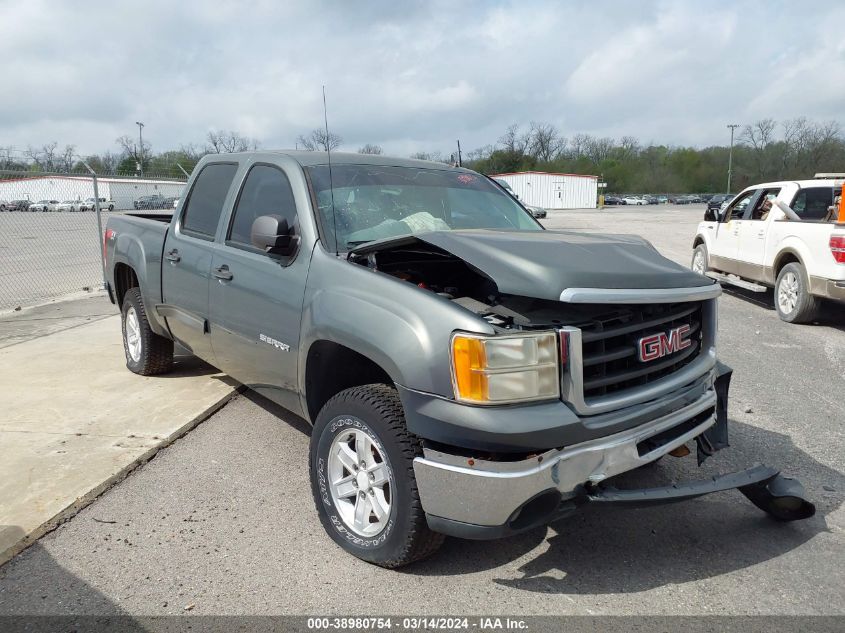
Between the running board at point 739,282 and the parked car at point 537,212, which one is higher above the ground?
the parked car at point 537,212

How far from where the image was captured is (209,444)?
4.34m

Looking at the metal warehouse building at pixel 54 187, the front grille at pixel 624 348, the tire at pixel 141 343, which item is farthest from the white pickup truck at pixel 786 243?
the metal warehouse building at pixel 54 187

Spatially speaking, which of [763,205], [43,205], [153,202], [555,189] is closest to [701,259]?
[763,205]

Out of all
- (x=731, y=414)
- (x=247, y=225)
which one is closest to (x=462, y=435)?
(x=247, y=225)

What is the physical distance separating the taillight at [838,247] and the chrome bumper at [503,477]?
21.4ft

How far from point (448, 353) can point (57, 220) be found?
62.9ft

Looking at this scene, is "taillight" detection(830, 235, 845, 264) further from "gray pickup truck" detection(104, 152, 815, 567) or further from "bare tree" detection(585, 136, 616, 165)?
"bare tree" detection(585, 136, 616, 165)

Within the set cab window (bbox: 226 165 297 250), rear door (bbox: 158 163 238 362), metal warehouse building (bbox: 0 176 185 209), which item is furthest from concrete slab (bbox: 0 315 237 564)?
metal warehouse building (bbox: 0 176 185 209)

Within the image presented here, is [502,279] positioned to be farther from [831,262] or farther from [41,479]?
[831,262]

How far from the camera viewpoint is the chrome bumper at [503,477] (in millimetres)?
2420

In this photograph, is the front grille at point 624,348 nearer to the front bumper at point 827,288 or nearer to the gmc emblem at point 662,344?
the gmc emblem at point 662,344

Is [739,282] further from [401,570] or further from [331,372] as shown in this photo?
[401,570]

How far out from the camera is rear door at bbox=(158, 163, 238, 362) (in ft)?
14.3

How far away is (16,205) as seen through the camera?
14078 millimetres
